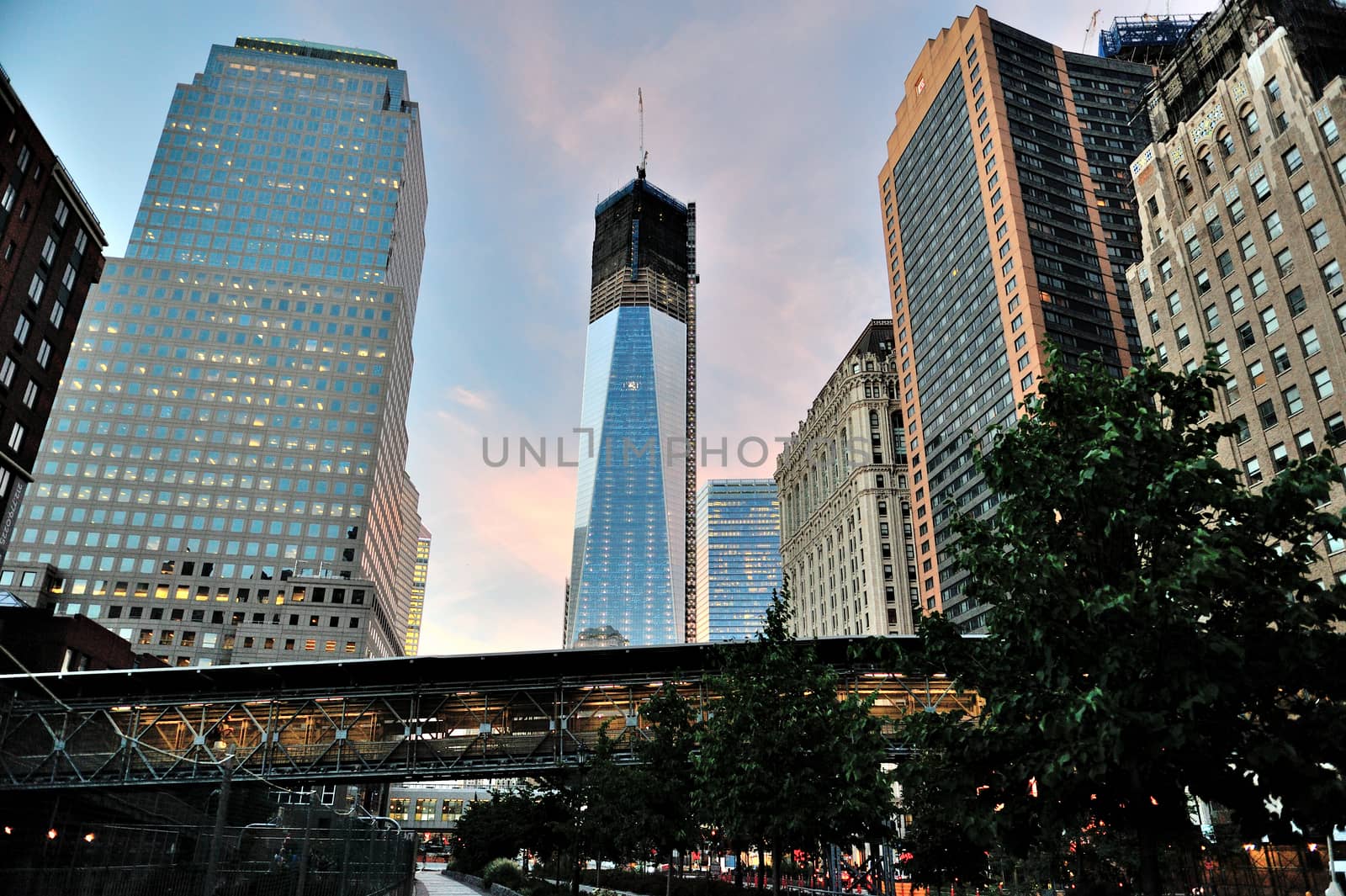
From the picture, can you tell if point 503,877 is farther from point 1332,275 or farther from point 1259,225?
point 1259,225

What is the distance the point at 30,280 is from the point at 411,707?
52.4 metres

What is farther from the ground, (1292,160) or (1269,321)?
(1292,160)

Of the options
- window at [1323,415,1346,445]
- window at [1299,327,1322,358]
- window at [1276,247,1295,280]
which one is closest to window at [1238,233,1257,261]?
window at [1276,247,1295,280]

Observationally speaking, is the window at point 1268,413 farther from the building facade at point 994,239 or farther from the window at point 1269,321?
the building facade at point 994,239

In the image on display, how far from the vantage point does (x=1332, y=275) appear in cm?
5569

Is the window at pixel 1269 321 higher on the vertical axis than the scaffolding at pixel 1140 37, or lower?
lower

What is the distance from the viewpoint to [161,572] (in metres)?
127

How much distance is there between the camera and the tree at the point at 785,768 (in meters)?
24.1

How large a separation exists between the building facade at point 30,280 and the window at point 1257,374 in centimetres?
9295

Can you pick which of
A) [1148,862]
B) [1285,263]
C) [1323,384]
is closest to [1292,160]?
[1285,263]

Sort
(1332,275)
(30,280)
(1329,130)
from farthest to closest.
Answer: (30,280)
(1329,130)
(1332,275)

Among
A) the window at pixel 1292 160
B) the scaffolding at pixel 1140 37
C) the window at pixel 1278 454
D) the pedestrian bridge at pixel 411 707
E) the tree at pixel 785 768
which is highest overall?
the scaffolding at pixel 1140 37

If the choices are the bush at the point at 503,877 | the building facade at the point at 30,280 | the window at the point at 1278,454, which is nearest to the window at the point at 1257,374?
the window at the point at 1278,454

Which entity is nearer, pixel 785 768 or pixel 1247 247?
pixel 785 768
